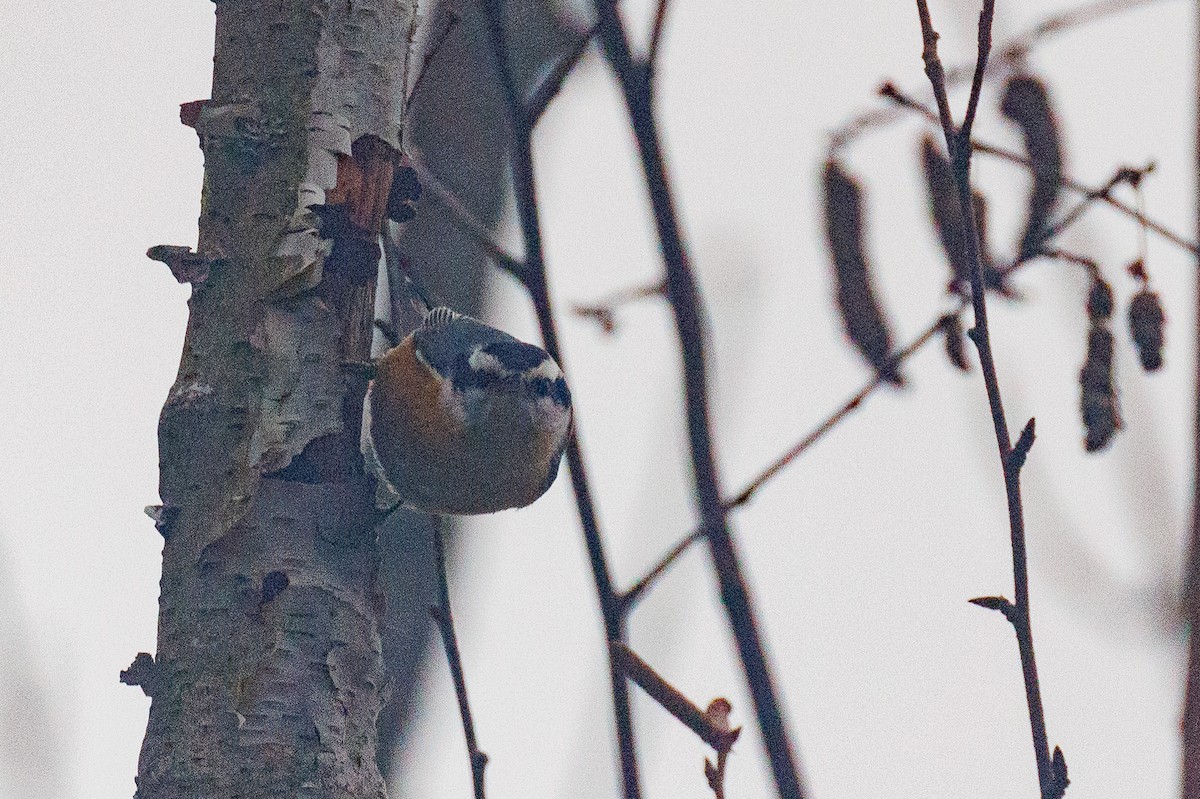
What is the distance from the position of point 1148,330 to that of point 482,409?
123 centimetres

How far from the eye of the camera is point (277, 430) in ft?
6.39

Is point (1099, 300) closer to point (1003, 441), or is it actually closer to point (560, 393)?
point (1003, 441)

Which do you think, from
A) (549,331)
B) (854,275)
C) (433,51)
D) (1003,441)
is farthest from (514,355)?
(1003,441)

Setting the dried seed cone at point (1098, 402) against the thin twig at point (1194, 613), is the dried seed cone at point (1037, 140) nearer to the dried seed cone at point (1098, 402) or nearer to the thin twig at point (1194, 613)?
the dried seed cone at point (1098, 402)

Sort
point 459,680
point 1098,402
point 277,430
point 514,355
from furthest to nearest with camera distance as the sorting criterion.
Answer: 1. point 514,355
2. point 277,430
3. point 1098,402
4. point 459,680

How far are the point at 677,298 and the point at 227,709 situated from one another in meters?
0.72

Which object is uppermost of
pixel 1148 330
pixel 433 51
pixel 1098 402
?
pixel 433 51

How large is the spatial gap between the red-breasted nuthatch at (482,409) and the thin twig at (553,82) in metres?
0.78

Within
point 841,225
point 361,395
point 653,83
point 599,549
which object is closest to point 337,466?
point 361,395

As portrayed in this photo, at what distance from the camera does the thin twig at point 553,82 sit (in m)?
1.92

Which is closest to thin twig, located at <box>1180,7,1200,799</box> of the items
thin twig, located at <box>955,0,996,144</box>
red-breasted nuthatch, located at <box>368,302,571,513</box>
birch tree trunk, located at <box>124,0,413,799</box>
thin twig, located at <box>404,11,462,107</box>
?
thin twig, located at <box>955,0,996,144</box>

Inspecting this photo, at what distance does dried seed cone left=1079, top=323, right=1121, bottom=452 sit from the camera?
1.82 m

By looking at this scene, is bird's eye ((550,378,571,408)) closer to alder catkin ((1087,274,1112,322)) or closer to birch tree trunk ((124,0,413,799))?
birch tree trunk ((124,0,413,799))

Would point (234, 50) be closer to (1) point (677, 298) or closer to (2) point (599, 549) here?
(1) point (677, 298)
